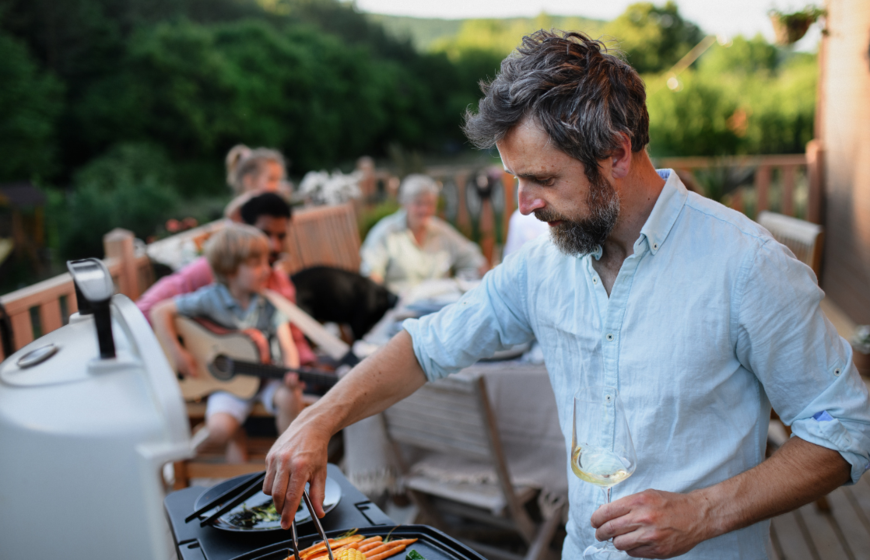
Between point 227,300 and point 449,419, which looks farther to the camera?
point 227,300

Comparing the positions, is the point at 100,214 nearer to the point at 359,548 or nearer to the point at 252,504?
the point at 252,504

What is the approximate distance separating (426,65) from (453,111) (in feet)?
8.50

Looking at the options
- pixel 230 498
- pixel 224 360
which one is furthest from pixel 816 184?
pixel 230 498

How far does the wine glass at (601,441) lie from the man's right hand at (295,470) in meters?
0.42

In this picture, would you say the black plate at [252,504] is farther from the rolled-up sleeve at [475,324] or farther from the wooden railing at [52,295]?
the wooden railing at [52,295]

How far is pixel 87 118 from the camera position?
44.7 feet

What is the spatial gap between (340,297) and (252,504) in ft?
8.27

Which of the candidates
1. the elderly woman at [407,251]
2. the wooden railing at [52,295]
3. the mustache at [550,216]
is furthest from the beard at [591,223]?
the elderly woman at [407,251]

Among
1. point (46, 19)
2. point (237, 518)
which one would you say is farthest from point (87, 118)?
point (237, 518)

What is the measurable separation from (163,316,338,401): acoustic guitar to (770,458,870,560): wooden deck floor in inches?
75.9

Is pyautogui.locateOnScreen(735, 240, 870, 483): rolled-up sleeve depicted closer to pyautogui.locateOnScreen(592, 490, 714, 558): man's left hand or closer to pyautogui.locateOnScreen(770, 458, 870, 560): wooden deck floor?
pyautogui.locateOnScreen(592, 490, 714, 558): man's left hand

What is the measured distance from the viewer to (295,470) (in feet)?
3.44

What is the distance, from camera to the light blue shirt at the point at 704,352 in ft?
3.29

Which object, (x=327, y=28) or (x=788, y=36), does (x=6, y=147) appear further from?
(x=327, y=28)
